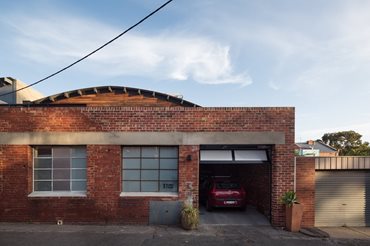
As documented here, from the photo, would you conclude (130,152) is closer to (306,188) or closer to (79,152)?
(79,152)

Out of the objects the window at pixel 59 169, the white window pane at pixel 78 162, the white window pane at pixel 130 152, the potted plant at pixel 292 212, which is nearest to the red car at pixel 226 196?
the potted plant at pixel 292 212

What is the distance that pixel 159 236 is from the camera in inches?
438

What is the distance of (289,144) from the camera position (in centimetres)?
1274

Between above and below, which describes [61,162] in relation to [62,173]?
above

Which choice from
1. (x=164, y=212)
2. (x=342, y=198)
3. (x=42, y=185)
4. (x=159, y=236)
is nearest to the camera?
(x=159, y=236)

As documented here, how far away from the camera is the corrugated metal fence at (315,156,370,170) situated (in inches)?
516

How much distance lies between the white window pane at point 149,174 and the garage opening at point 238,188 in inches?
69.5

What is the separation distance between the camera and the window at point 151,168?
13016mm

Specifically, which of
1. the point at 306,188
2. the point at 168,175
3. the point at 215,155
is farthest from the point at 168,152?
the point at 306,188

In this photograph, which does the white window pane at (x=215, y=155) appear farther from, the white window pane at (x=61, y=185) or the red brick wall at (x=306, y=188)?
the white window pane at (x=61, y=185)

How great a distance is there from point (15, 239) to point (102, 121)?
462 centimetres

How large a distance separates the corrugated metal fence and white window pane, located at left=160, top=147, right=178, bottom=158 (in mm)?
5211

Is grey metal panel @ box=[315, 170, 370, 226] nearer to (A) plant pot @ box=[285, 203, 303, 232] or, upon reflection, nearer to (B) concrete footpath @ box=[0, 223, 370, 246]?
(B) concrete footpath @ box=[0, 223, 370, 246]

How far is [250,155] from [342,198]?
12.7 feet
